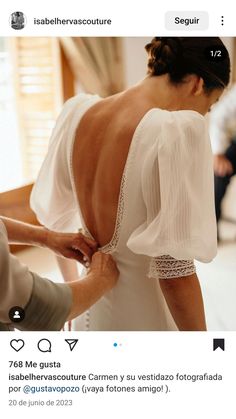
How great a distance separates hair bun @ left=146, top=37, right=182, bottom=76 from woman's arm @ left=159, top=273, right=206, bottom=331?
30cm

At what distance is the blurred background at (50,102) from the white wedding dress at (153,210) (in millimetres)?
34

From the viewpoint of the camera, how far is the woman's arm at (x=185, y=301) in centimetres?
67

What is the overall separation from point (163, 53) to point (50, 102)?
0.21 meters

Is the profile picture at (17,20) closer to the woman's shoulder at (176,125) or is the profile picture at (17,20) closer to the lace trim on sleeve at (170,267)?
the woman's shoulder at (176,125)

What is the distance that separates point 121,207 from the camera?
66 cm

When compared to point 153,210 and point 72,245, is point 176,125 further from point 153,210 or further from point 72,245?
point 72,245

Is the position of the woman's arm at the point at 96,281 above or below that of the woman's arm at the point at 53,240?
below

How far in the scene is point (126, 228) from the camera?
2.17 ft

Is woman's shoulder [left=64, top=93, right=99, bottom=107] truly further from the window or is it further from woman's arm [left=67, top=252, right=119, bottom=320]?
woman's arm [left=67, top=252, right=119, bottom=320]

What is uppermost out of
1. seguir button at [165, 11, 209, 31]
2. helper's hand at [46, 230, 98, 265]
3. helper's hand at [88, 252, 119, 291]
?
seguir button at [165, 11, 209, 31]

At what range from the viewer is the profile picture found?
0.65m
